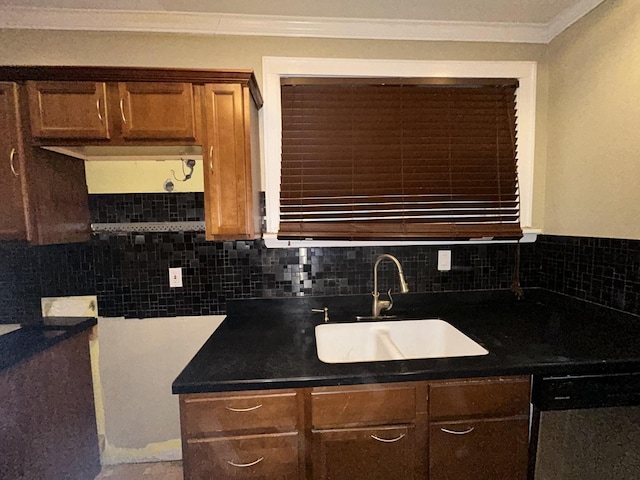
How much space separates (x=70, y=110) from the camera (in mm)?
1329

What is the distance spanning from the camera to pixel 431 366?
1142 millimetres

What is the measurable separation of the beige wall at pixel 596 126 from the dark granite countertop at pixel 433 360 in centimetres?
46

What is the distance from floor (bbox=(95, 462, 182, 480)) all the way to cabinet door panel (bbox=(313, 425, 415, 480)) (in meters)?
1.20

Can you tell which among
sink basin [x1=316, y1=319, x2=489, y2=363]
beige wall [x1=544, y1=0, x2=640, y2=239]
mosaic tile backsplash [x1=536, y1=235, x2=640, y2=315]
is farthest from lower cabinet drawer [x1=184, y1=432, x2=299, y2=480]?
beige wall [x1=544, y1=0, x2=640, y2=239]

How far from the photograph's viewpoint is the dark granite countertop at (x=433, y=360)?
110 cm

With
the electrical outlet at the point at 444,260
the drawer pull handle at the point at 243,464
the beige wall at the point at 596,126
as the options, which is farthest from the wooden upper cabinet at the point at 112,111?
the beige wall at the point at 596,126

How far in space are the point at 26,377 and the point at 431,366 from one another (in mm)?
1720

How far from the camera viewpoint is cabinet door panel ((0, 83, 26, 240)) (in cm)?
130

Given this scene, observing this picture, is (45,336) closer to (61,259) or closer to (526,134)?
(61,259)

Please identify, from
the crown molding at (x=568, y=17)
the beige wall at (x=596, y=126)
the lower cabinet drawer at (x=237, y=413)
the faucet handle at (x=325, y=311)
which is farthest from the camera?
the faucet handle at (x=325, y=311)

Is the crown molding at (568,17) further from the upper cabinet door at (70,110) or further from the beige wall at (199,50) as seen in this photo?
the upper cabinet door at (70,110)

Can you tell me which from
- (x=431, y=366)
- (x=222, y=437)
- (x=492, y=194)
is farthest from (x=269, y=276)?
(x=492, y=194)

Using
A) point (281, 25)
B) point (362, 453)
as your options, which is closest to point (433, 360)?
point (362, 453)

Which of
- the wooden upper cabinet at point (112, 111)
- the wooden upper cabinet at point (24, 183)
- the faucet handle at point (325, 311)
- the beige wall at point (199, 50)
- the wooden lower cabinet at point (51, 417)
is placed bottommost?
the wooden lower cabinet at point (51, 417)
